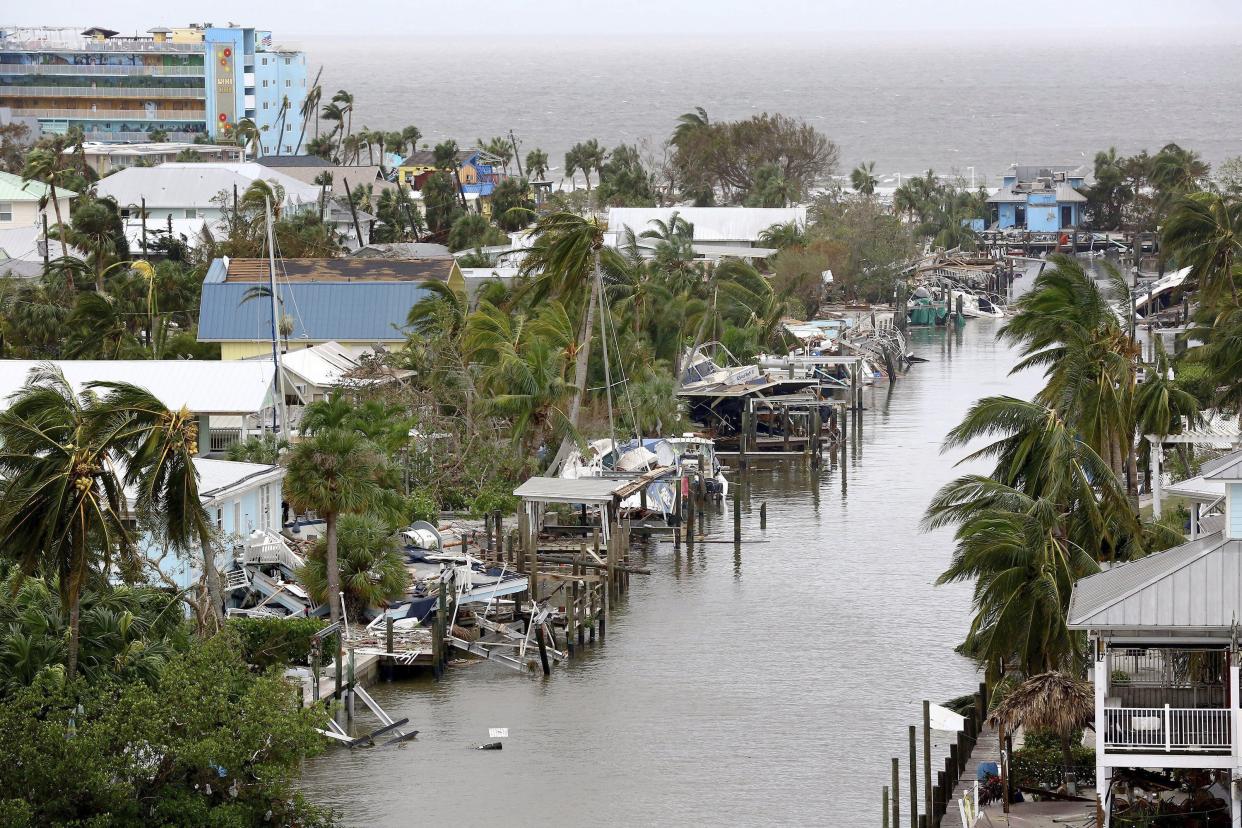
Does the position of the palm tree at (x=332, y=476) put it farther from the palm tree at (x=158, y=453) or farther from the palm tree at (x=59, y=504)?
the palm tree at (x=59, y=504)

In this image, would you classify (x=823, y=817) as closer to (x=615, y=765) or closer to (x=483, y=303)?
(x=615, y=765)

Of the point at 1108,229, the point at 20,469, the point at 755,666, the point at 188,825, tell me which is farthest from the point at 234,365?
the point at 1108,229

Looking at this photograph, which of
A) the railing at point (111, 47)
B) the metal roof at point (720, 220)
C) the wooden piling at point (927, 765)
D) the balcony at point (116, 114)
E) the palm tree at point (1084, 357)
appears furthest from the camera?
the balcony at point (116, 114)

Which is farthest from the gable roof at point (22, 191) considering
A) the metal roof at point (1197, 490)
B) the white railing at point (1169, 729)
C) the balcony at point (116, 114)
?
the white railing at point (1169, 729)

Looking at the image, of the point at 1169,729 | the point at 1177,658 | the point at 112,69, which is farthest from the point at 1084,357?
the point at 112,69

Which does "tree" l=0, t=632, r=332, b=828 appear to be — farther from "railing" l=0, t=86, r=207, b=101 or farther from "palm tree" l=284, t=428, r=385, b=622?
"railing" l=0, t=86, r=207, b=101
